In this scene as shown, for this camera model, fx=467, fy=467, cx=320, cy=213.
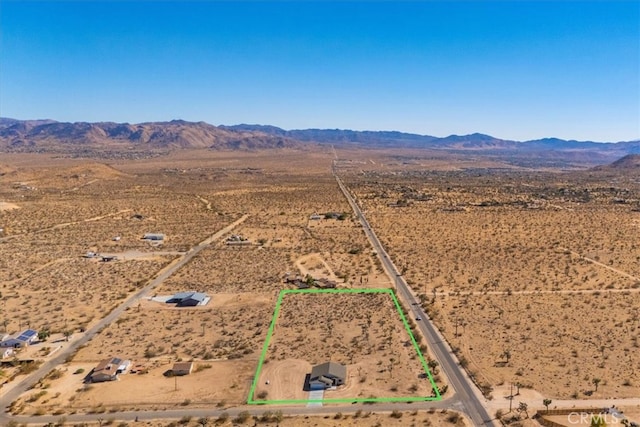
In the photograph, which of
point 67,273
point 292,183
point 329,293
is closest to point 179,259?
point 67,273

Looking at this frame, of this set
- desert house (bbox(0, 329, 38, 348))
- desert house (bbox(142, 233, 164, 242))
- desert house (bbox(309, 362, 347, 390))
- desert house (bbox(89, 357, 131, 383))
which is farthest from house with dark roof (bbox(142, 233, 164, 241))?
desert house (bbox(309, 362, 347, 390))

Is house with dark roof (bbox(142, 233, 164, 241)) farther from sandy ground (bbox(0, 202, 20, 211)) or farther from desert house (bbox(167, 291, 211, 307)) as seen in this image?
sandy ground (bbox(0, 202, 20, 211))

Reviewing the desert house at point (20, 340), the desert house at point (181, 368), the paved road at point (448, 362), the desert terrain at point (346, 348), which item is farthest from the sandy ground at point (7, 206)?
the desert house at point (181, 368)

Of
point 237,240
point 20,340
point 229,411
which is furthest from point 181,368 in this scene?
point 237,240

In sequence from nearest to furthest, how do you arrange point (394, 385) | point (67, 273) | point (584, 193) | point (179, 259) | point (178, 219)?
1. point (394, 385)
2. point (67, 273)
3. point (179, 259)
4. point (178, 219)
5. point (584, 193)

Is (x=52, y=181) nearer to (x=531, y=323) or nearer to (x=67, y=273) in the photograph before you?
(x=67, y=273)

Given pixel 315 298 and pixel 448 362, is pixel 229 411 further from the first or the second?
pixel 315 298
